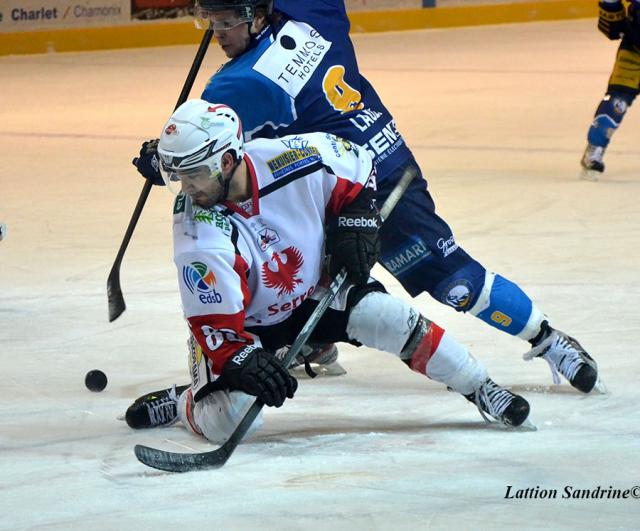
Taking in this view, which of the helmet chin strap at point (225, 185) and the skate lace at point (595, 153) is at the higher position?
the helmet chin strap at point (225, 185)

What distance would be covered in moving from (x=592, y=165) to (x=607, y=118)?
0.96ft

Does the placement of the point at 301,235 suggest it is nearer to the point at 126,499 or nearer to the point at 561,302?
the point at 126,499

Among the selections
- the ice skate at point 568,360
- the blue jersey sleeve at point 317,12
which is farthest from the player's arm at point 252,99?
the ice skate at point 568,360

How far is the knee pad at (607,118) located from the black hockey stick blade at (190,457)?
420 centimetres

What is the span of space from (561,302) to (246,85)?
5.04 feet

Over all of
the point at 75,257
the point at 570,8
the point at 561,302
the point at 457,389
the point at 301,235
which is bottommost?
the point at 570,8

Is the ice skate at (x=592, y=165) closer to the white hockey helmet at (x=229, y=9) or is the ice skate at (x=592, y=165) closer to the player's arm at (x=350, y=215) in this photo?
the white hockey helmet at (x=229, y=9)

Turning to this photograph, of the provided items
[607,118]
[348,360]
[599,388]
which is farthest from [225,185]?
[607,118]

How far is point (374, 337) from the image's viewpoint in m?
3.44

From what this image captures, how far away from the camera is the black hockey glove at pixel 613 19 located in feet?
22.7

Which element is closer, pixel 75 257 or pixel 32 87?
pixel 75 257

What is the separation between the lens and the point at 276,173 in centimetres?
337

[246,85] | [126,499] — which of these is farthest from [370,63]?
[126,499]

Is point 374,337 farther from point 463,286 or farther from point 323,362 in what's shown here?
point 323,362
